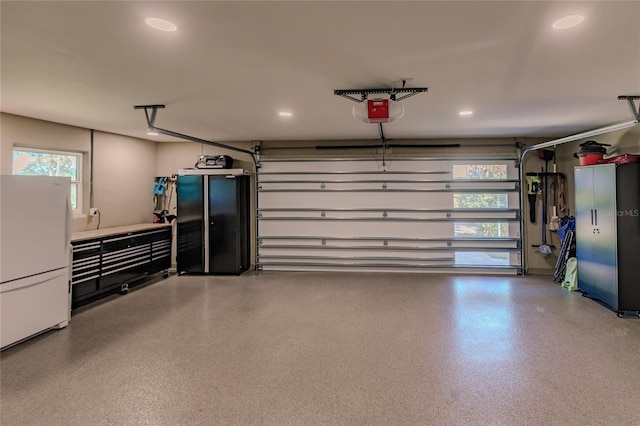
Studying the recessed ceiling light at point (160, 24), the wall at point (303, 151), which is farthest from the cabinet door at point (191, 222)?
the recessed ceiling light at point (160, 24)

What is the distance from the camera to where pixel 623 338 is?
10.2 ft

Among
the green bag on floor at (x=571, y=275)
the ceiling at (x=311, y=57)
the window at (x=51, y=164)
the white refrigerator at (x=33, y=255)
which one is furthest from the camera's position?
the green bag on floor at (x=571, y=275)

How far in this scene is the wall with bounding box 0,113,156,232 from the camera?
4094 mm

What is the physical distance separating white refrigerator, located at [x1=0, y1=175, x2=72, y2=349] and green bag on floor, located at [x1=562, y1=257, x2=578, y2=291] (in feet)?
21.6

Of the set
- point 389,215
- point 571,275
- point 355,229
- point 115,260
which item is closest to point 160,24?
point 115,260

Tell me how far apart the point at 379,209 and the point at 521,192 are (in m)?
2.52

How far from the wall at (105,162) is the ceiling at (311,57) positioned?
34cm

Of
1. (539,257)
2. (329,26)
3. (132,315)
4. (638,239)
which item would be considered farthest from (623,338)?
(132,315)

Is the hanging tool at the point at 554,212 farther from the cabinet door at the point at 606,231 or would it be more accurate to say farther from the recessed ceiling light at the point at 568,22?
the recessed ceiling light at the point at 568,22

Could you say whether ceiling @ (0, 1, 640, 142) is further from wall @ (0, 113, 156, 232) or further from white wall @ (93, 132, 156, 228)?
white wall @ (93, 132, 156, 228)

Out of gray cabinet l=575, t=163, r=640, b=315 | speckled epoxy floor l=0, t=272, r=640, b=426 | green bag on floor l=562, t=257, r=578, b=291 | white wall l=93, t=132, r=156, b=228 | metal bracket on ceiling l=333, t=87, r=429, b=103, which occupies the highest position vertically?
metal bracket on ceiling l=333, t=87, r=429, b=103

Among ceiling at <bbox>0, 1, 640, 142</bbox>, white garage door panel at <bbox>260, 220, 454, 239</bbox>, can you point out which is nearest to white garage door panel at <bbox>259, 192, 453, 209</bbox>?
white garage door panel at <bbox>260, 220, 454, 239</bbox>

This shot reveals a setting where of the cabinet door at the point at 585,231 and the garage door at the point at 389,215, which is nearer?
the cabinet door at the point at 585,231

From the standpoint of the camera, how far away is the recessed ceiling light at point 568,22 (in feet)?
6.11
